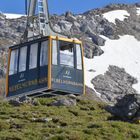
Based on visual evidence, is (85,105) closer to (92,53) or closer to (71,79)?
(71,79)

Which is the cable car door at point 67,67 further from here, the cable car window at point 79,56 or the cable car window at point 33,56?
the cable car window at point 33,56

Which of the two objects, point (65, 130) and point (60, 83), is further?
point (65, 130)

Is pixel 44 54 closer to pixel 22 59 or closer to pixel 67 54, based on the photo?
pixel 67 54

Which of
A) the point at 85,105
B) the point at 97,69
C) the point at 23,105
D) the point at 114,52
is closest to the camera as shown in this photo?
the point at 23,105

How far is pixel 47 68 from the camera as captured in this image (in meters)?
30.5

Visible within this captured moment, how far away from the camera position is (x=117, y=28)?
117125mm

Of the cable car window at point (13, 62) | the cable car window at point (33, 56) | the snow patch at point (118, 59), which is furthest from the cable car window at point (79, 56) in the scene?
the snow patch at point (118, 59)

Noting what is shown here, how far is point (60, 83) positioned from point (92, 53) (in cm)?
7635

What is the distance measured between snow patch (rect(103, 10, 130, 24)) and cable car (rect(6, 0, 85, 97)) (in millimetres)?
88341

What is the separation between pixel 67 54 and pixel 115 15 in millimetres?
92810

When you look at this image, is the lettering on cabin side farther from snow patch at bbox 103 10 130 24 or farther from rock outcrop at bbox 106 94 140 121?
snow patch at bbox 103 10 130 24

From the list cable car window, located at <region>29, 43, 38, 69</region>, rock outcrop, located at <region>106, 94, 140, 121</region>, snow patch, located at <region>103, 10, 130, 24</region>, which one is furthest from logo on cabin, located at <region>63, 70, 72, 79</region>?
snow patch, located at <region>103, 10, 130, 24</region>

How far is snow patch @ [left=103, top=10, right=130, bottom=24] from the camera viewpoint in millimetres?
121406

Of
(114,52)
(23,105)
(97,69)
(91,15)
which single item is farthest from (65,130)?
(91,15)
